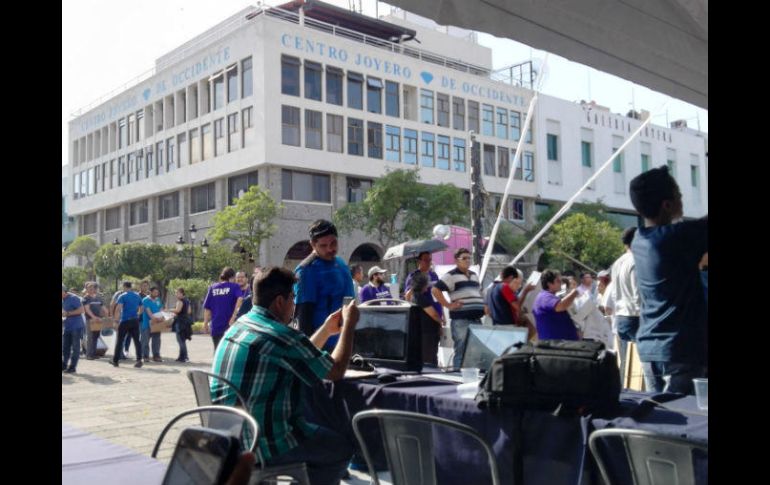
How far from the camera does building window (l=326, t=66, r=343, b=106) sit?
39.2m

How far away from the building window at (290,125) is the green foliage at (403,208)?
14.2ft

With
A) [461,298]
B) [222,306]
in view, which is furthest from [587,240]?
[461,298]

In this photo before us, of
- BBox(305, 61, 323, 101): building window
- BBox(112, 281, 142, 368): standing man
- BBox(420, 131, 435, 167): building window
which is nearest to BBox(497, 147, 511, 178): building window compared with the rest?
BBox(420, 131, 435, 167): building window

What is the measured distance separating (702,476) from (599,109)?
182 ft

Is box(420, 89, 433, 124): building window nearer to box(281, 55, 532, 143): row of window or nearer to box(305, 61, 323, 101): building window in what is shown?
box(281, 55, 532, 143): row of window

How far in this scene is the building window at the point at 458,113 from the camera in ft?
148

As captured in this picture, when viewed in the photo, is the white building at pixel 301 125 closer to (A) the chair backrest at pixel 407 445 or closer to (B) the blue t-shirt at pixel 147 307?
(B) the blue t-shirt at pixel 147 307

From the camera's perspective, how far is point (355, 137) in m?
40.2

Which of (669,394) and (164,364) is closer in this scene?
(669,394)

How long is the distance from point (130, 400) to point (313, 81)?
31020mm

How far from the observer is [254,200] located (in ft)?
112

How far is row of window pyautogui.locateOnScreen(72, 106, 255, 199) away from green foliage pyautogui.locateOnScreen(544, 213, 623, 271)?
18.8m
